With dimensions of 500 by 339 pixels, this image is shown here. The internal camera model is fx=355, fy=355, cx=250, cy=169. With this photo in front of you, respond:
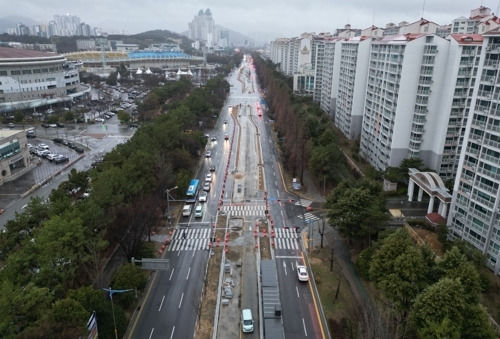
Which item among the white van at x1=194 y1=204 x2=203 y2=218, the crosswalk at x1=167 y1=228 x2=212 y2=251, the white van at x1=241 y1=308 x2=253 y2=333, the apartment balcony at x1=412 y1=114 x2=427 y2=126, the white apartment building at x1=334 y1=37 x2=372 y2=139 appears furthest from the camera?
the white apartment building at x1=334 y1=37 x2=372 y2=139

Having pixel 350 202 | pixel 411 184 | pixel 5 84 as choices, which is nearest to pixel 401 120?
pixel 411 184

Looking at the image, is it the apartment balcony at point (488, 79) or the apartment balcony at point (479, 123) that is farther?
the apartment balcony at point (479, 123)

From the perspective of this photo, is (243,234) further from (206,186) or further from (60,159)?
(60,159)

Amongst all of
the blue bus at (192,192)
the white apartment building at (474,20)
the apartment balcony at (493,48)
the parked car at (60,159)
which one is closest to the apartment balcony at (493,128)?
the apartment balcony at (493,48)

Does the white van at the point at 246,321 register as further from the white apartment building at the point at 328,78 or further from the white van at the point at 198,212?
the white apartment building at the point at 328,78

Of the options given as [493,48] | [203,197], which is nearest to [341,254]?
[203,197]

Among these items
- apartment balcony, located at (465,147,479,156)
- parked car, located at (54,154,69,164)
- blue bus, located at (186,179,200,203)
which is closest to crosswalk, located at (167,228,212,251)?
blue bus, located at (186,179,200,203)

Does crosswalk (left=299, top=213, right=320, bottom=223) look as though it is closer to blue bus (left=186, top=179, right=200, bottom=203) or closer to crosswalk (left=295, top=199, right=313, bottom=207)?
crosswalk (left=295, top=199, right=313, bottom=207)
